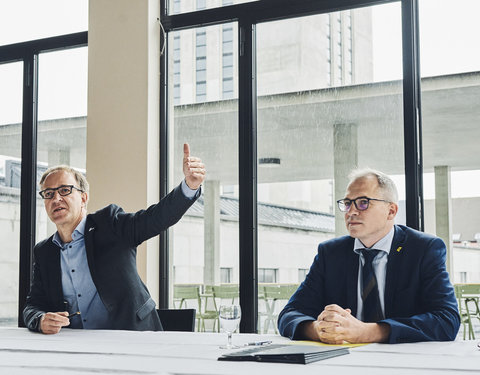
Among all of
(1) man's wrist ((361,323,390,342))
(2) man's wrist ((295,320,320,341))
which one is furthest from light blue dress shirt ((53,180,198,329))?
(1) man's wrist ((361,323,390,342))

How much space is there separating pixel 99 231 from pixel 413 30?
210cm

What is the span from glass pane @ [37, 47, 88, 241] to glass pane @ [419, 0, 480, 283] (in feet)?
7.99

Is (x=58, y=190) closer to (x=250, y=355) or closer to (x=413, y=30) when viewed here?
(x=250, y=355)

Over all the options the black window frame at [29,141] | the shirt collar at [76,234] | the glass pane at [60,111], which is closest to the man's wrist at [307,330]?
the shirt collar at [76,234]

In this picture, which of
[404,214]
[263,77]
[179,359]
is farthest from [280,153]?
[179,359]

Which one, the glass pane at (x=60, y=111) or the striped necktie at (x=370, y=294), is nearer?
the striped necktie at (x=370, y=294)

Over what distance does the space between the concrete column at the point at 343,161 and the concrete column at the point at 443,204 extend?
482 millimetres

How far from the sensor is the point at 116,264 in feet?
10.6

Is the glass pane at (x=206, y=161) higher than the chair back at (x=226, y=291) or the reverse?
higher

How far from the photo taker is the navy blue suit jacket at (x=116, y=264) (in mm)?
3152

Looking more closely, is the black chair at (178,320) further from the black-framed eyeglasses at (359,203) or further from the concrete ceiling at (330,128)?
the concrete ceiling at (330,128)

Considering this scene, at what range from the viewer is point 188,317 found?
125 inches

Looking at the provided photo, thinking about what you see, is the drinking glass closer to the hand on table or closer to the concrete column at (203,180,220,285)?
the hand on table

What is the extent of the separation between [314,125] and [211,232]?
3.11ft
